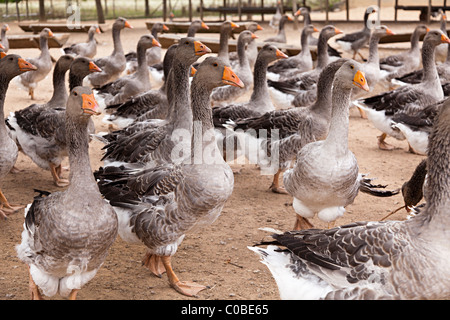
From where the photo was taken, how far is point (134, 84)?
9750 mm

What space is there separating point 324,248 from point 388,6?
3568cm

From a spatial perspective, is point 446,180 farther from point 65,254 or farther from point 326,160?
point 65,254

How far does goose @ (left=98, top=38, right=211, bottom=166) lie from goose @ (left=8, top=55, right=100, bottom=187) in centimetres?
90

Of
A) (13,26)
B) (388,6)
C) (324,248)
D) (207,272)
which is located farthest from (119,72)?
(388,6)

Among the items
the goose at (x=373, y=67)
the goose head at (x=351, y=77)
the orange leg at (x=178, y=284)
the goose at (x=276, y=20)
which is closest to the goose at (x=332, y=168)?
the goose head at (x=351, y=77)

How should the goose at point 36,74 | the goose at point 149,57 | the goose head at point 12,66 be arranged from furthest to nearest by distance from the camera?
the goose at point 149,57 < the goose at point 36,74 < the goose head at point 12,66

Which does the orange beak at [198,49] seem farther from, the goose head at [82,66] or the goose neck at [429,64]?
the goose neck at [429,64]

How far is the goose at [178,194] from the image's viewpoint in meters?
4.27

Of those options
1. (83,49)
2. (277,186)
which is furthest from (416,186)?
(83,49)

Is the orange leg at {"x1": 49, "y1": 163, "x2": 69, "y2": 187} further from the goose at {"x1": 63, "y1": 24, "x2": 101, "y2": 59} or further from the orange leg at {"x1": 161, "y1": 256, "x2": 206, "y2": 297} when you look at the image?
the goose at {"x1": 63, "y1": 24, "x2": 101, "y2": 59}

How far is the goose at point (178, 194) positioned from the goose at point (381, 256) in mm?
858

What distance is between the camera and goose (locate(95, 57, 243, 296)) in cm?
427

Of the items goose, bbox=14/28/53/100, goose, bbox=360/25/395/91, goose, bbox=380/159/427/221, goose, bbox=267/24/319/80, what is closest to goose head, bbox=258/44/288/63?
A: goose, bbox=360/25/395/91

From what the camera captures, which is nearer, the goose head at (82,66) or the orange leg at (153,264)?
the orange leg at (153,264)
